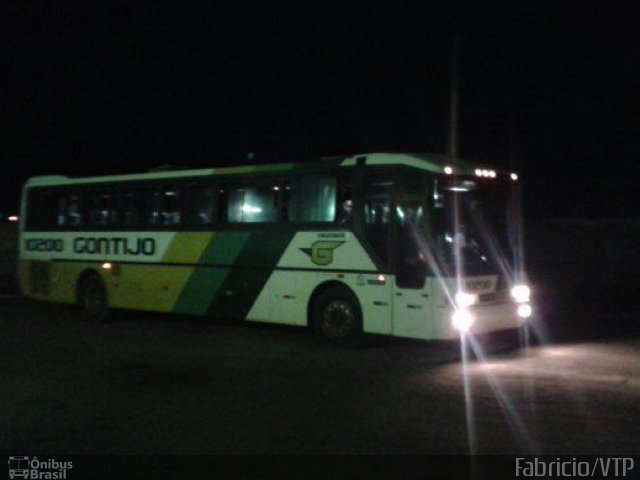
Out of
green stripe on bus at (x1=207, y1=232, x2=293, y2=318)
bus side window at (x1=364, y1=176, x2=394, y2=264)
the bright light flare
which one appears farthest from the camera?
the bright light flare

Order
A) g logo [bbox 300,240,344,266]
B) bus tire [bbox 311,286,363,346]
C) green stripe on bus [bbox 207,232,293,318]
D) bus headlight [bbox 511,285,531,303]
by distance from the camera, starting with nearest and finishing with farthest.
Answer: bus headlight [bbox 511,285,531,303] < bus tire [bbox 311,286,363,346] < g logo [bbox 300,240,344,266] < green stripe on bus [bbox 207,232,293,318]

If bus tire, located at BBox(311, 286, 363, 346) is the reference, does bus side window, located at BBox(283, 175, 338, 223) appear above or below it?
above

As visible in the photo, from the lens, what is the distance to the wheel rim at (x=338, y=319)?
43.3ft

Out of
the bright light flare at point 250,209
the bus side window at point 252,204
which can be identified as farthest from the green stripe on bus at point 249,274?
the bright light flare at point 250,209

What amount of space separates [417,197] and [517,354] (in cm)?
298

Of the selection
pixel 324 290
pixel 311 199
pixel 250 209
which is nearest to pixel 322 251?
pixel 324 290

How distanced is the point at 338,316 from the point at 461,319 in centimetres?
233

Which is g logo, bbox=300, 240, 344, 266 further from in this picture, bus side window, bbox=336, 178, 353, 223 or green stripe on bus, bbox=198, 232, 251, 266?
green stripe on bus, bbox=198, 232, 251, 266

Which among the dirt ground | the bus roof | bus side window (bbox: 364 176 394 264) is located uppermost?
the bus roof

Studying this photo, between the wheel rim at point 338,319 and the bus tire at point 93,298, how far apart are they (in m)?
5.90

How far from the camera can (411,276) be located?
40.2 ft

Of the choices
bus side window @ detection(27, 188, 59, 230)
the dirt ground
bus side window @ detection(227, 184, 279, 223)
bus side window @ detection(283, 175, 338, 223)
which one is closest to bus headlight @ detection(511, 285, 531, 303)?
the dirt ground

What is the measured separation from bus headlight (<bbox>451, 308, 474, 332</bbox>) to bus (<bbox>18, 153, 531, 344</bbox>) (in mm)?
34

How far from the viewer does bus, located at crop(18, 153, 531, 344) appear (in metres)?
12.2
